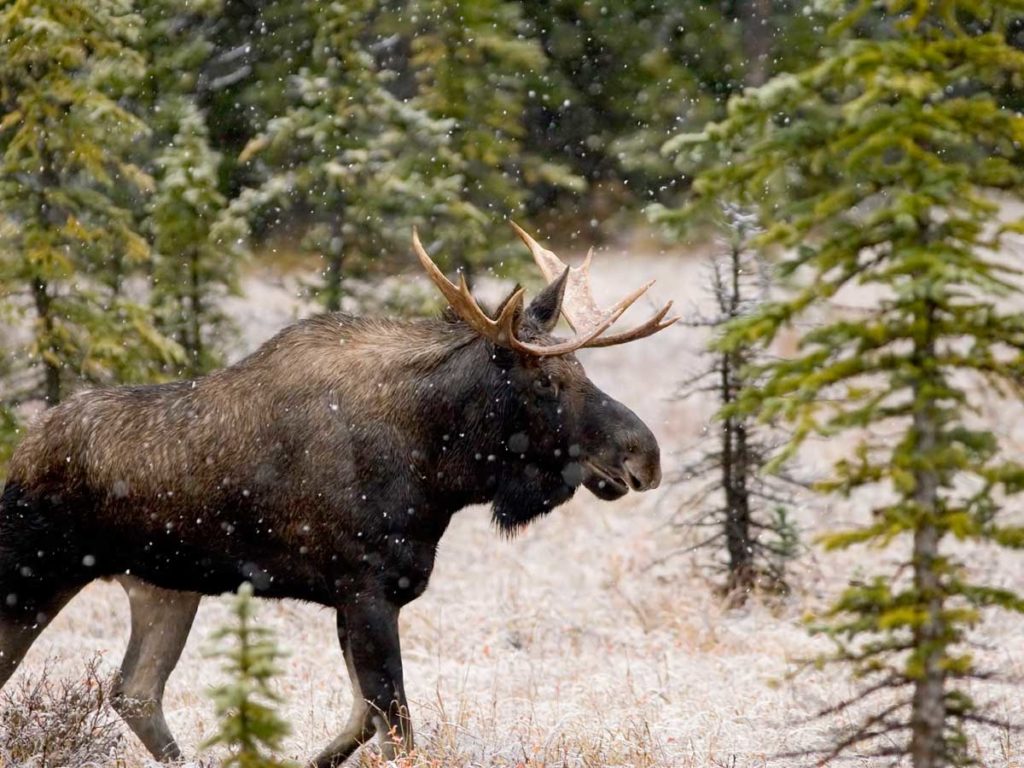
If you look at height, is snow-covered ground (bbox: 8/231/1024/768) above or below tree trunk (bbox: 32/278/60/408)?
below

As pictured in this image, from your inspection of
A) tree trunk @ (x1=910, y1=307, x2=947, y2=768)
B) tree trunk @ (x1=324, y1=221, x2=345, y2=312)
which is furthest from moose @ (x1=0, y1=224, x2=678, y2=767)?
tree trunk @ (x1=324, y1=221, x2=345, y2=312)

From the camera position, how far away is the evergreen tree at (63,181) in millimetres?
11359

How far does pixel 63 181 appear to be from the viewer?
12.1m

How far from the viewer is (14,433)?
11391 millimetres

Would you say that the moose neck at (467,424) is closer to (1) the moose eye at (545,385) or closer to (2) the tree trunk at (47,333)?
(1) the moose eye at (545,385)

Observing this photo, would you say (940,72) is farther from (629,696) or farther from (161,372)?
(161,372)

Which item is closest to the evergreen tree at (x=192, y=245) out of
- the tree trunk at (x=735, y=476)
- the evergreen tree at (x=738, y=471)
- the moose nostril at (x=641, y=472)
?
the evergreen tree at (x=738, y=471)

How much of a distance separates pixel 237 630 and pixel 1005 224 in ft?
9.27

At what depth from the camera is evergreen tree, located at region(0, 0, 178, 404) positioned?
447 inches

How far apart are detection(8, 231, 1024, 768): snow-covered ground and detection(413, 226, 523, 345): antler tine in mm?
1734

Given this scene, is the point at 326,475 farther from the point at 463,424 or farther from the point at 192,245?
the point at 192,245

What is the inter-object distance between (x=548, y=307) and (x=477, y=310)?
629 millimetres

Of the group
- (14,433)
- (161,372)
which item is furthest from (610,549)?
(14,433)

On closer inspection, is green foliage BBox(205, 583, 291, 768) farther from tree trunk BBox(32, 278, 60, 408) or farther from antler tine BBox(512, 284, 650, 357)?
tree trunk BBox(32, 278, 60, 408)
